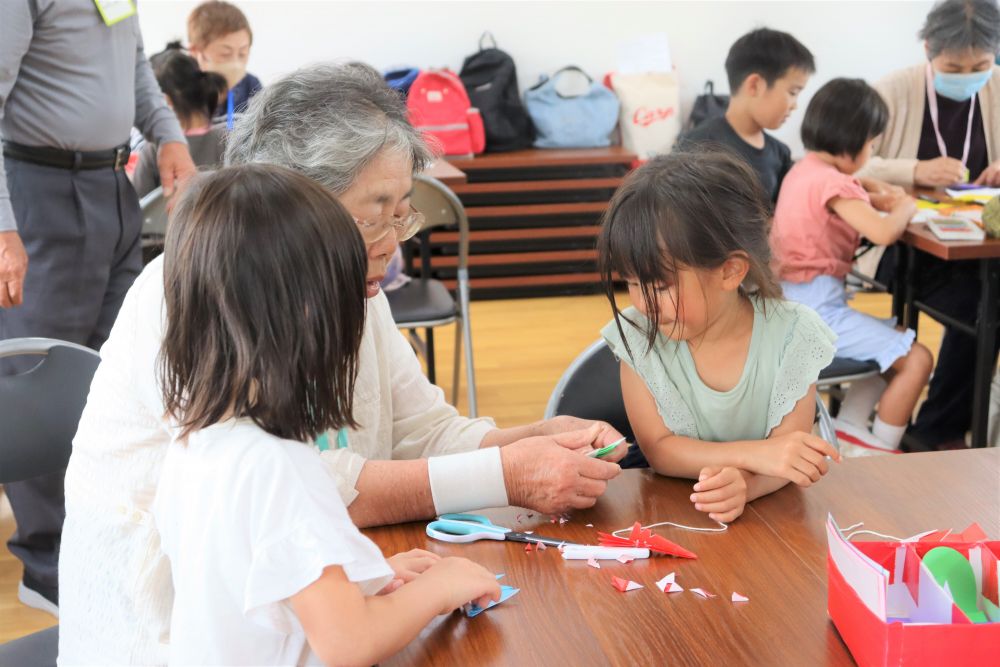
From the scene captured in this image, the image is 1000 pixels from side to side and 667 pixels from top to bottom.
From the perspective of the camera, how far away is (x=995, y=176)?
3441 millimetres

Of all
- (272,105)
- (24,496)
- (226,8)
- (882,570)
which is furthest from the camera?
(226,8)

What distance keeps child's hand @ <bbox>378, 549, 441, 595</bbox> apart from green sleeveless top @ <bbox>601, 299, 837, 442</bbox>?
519 mm

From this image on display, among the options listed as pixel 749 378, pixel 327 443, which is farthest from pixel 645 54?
pixel 327 443

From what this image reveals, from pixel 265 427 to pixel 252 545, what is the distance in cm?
10

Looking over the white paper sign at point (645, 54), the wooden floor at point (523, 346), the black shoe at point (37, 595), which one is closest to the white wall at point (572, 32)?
the white paper sign at point (645, 54)

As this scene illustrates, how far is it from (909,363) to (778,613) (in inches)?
77.7

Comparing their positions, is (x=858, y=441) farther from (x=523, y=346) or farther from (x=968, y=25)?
(x=523, y=346)

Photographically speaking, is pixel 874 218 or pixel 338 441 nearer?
pixel 338 441

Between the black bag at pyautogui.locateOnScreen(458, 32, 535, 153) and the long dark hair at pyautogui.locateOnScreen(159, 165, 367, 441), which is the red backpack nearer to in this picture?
the black bag at pyautogui.locateOnScreen(458, 32, 535, 153)

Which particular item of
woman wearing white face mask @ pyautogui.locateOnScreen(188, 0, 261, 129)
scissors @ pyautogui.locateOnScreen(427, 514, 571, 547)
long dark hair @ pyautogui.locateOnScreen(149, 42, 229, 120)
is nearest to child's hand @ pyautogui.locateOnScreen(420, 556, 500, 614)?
scissors @ pyautogui.locateOnScreen(427, 514, 571, 547)

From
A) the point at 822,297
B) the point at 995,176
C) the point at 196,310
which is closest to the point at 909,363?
the point at 822,297

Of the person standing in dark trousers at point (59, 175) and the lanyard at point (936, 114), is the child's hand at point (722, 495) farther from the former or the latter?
the lanyard at point (936, 114)

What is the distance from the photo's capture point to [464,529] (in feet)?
3.95

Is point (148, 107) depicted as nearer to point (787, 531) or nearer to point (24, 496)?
point (24, 496)
